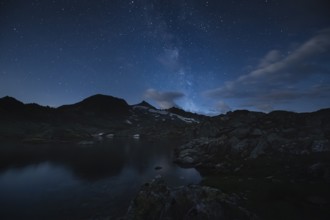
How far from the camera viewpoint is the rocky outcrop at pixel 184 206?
25250 millimetres

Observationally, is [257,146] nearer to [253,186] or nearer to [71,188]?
[253,186]

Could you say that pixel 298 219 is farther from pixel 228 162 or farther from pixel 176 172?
pixel 176 172

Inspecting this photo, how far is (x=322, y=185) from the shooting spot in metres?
38.7

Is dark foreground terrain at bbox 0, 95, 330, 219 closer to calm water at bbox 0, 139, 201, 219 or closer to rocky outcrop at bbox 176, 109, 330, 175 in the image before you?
rocky outcrop at bbox 176, 109, 330, 175

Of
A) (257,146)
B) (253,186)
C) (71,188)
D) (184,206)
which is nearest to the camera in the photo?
(184,206)

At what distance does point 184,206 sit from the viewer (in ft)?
90.5

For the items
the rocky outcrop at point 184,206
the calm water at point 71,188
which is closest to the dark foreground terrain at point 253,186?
the rocky outcrop at point 184,206

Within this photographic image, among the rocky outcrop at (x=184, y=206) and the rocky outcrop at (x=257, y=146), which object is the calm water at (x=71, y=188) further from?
the rocky outcrop at (x=257, y=146)

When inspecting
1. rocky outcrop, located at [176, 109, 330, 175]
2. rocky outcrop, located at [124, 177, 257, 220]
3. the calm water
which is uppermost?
rocky outcrop, located at [176, 109, 330, 175]

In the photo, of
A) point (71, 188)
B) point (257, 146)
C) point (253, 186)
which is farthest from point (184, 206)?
point (257, 146)

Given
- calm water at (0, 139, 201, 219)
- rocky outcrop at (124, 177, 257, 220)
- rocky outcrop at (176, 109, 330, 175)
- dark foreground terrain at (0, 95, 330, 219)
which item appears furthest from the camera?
rocky outcrop at (176, 109, 330, 175)

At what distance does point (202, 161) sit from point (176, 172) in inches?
554

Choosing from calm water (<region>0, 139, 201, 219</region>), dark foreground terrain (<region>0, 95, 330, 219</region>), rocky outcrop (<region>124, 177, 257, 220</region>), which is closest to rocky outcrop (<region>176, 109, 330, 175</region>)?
dark foreground terrain (<region>0, 95, 330, 219</region>)

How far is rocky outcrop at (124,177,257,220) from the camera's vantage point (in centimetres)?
2525
